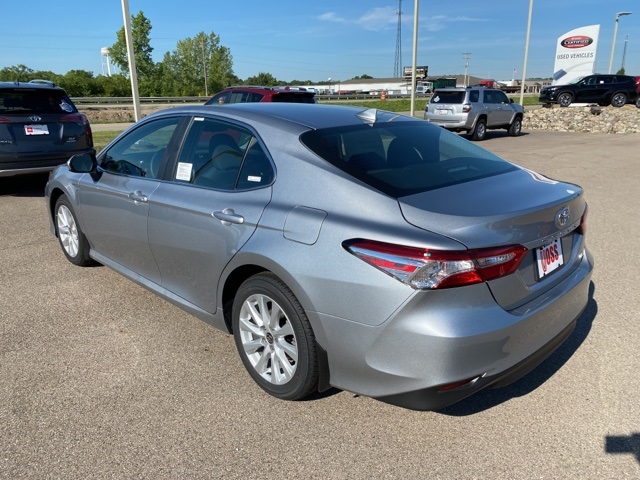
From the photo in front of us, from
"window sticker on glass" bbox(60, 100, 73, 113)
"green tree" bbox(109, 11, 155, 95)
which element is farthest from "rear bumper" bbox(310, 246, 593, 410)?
"green tree" bbox(109, 11, 155, 95)

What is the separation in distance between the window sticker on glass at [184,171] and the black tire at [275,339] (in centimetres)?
94

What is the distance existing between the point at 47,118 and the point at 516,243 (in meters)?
7.70

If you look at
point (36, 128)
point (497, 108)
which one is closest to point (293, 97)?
point (36, 128)

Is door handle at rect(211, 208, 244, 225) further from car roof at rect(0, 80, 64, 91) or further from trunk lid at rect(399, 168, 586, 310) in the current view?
car roof at rect(0, 80, 64, 91)

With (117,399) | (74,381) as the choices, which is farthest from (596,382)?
(74,381)

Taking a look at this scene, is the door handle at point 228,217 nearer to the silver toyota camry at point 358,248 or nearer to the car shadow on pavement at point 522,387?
the silver toyota camry at point 358,248

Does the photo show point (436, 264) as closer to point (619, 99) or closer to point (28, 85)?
point (28, 85)

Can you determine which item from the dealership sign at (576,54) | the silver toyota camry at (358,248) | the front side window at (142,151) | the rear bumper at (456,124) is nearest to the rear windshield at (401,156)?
the silver toyota camry at (358,248)

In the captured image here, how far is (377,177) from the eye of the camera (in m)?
2.70

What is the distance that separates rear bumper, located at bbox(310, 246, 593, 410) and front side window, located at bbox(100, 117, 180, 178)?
201 cm

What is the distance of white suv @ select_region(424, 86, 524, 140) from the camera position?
1839 cm

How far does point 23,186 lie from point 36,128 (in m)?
2.16

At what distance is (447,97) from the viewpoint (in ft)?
62.1

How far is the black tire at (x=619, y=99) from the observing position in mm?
28302
